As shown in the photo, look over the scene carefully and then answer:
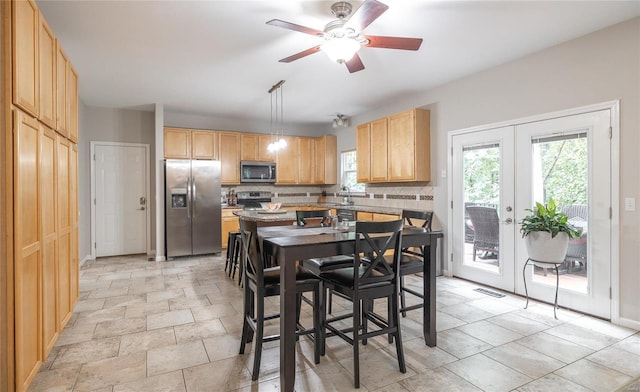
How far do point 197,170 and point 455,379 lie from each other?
505 cm

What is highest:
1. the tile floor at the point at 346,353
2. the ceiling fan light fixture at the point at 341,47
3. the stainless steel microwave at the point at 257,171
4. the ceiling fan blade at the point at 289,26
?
the ceiling fan blade at the point at 289,26

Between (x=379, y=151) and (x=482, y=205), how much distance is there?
187 cm

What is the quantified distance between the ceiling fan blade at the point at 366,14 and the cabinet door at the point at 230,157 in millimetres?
4687

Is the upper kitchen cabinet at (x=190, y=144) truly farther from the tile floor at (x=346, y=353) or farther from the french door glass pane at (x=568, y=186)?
the french door glass pane at (x=568, y=186)

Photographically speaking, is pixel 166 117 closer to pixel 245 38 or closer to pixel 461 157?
pixel 245 38

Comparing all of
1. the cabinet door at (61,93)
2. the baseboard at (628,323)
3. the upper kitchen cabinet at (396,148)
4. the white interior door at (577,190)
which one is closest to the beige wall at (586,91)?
the baseboard at (628,323)

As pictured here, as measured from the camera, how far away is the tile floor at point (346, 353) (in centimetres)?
215

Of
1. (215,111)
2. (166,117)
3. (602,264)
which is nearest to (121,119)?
(166,117)

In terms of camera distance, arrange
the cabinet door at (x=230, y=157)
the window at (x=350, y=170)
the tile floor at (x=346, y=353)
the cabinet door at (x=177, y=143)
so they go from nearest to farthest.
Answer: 1. the tile floor at (x=346, y=353)
2. the cabinet door at (x=177, y=143)
3. the cabinet door at (x=230, y=157)
4. the window at (x=350, y=170)

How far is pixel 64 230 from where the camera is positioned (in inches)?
116

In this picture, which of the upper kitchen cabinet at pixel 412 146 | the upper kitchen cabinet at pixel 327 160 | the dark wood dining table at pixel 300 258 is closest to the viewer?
the dark wood dining table at pixel 300 258

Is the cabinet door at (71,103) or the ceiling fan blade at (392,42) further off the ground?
the ceiling fan blade at (392,42)

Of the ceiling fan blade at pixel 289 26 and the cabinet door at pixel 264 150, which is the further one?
the cabinet door at pixel 264 150

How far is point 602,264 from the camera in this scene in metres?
3.16
